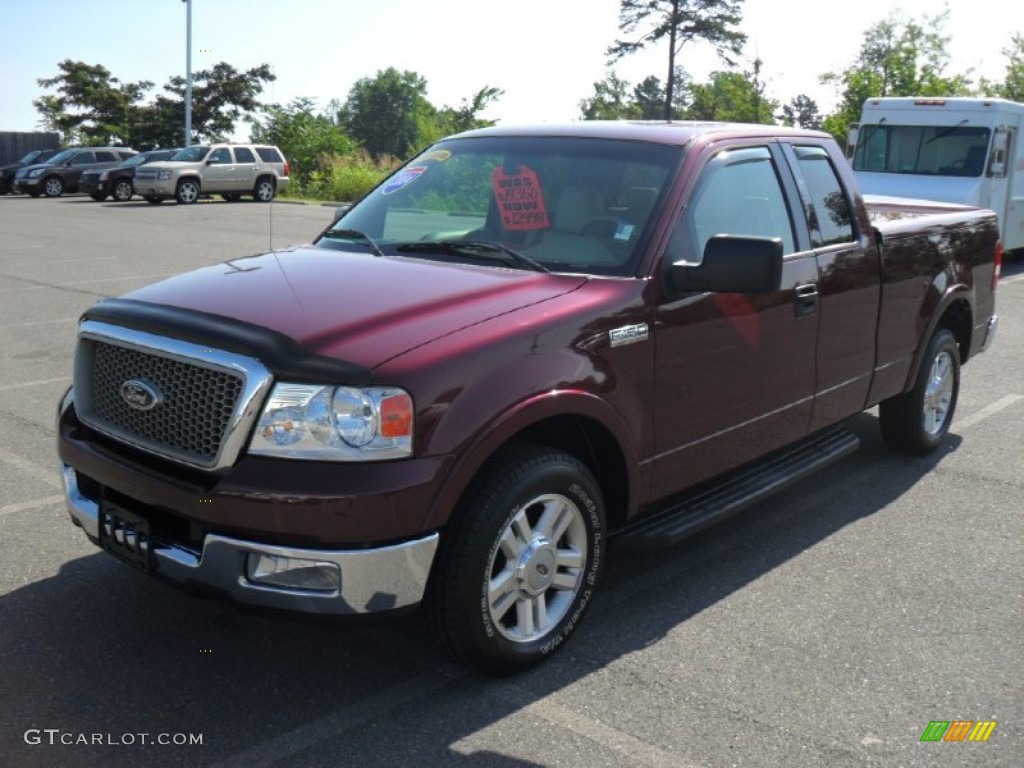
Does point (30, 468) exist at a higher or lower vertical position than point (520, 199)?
lower

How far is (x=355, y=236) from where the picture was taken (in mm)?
4785

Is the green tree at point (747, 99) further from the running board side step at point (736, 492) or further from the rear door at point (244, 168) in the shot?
the running board side step at point (736, 492)

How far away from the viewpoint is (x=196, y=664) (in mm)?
3768

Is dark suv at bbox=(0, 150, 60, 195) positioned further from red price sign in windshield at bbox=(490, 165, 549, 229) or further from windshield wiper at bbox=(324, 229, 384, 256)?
red price sign in windshield at bbox=(490, 165, 549, 229)

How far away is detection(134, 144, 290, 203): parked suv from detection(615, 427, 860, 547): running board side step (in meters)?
28.5

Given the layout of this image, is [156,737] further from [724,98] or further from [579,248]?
[724,98]

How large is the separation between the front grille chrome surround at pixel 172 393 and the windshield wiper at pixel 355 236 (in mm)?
1141

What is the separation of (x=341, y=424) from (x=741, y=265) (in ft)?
5.11

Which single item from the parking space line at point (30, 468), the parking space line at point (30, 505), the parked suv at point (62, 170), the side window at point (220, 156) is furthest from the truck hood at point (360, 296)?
the parked suv at point (62, 170)

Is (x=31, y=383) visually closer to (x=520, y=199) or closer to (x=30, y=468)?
(x=30, y=468)

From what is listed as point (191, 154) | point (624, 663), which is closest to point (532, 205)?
point (624, 663)

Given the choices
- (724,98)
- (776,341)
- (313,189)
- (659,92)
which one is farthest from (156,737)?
(659,92)

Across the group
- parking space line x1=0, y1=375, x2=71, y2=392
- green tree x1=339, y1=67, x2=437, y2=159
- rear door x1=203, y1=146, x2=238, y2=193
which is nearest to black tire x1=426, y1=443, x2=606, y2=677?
parking space line x1=0, y1=375, x2=71, y2=392

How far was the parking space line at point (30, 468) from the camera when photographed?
565 cm
